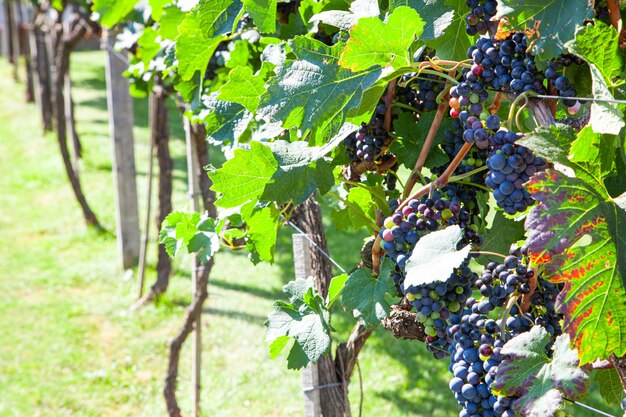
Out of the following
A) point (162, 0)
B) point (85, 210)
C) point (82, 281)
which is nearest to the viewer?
point (162, 0)

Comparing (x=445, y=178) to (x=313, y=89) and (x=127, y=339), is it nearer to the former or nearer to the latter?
(x=313, y=89)

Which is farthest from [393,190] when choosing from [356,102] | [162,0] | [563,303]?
[162,0]

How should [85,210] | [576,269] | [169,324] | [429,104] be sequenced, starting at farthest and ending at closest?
[85,210] → [169,324] → [429,104] → [576,269]

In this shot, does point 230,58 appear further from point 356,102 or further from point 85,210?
point 85,210

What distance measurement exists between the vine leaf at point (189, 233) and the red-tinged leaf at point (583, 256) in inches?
43.4

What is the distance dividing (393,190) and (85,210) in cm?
672

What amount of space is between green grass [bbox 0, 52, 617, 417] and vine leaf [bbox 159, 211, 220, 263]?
271 cm

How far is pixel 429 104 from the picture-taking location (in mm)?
1770

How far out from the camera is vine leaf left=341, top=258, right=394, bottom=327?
158 cm

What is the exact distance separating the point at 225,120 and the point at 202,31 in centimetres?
24

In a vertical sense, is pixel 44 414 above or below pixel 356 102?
below

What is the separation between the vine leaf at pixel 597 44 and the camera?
1.14 m

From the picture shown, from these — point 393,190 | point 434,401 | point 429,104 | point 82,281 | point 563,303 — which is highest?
point 429,104

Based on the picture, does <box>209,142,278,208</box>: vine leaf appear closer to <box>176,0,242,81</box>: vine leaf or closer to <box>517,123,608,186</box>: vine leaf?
<box>176,0,242,81</box>: vine leaf
